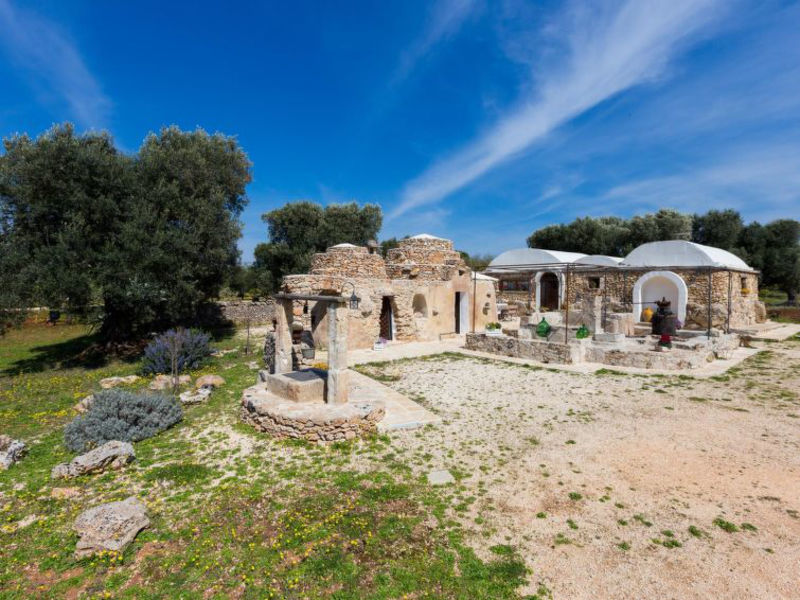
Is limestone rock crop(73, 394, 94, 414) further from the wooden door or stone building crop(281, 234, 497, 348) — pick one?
the wooden door

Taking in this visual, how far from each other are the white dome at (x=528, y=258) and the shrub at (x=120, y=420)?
2333 cm

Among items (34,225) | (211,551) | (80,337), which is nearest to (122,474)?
(211,551)

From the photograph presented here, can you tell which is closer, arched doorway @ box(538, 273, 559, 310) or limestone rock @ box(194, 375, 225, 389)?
limestone rock @ box(194, 375, 225, 389)

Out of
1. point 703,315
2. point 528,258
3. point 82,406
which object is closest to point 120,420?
point 82,406

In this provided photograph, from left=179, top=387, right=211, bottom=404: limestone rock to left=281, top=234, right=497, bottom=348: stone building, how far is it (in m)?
5.40

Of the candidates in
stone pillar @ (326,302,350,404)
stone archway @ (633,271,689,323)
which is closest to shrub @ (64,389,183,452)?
stone pillar @ (326,302,350,404)

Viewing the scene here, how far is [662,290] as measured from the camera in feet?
75.2

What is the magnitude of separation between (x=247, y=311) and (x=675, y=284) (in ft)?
89.6

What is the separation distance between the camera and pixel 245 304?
27.0 m

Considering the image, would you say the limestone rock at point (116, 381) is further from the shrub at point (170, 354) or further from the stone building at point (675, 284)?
the stone building at point (675, 284)

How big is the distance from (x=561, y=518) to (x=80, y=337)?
2618 centimetres

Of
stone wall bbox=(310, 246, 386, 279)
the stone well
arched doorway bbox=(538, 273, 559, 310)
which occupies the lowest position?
the stone well

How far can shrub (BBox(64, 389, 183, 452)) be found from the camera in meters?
7.18

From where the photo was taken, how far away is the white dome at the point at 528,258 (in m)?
Answer: 28.9
